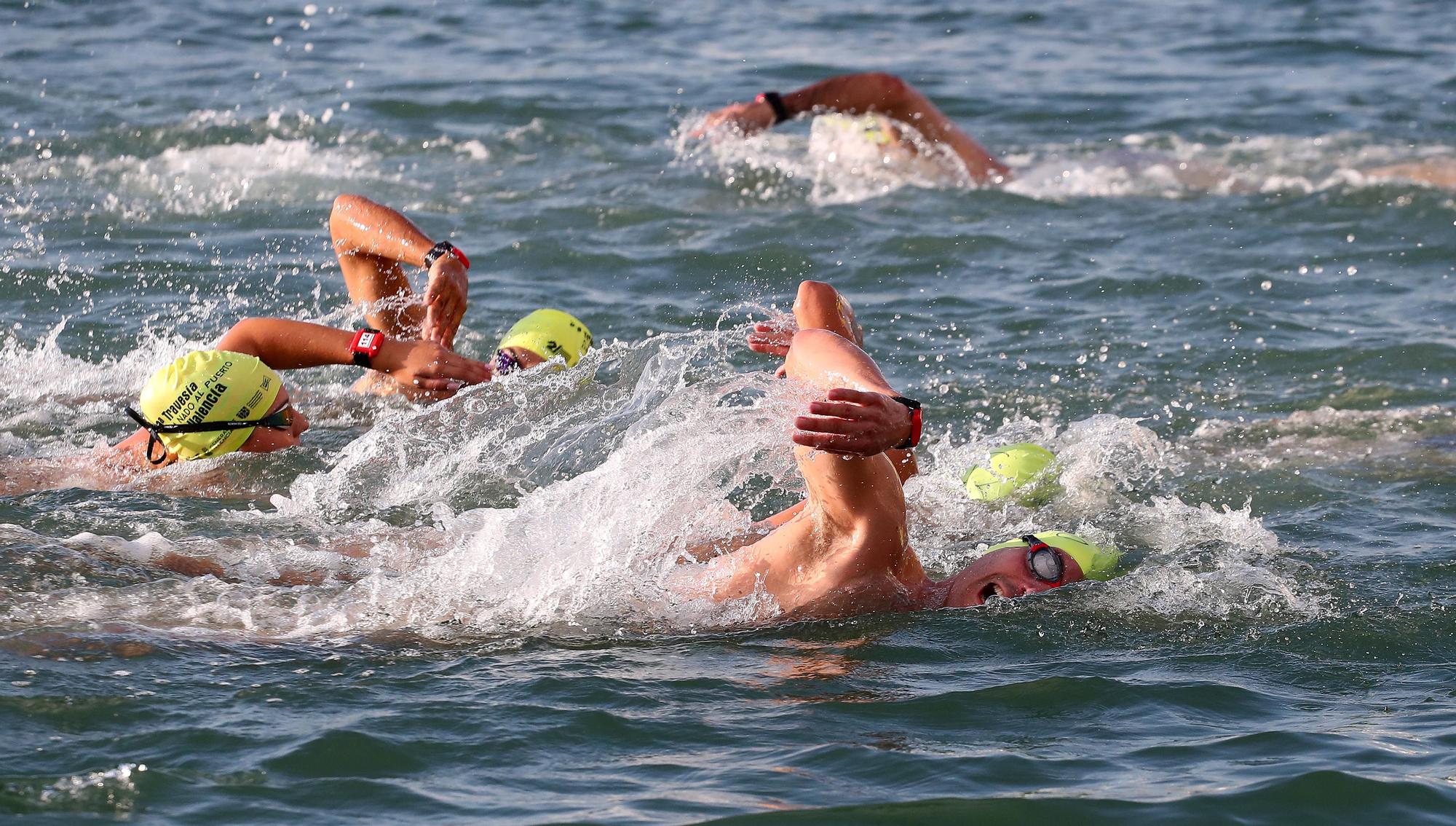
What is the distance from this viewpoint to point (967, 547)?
679 centimetres

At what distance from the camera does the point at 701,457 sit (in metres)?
6.01

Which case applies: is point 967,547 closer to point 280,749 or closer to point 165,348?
point 280,749

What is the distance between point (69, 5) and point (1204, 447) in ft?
48.7

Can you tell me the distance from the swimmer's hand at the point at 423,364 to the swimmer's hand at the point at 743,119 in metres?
4.38

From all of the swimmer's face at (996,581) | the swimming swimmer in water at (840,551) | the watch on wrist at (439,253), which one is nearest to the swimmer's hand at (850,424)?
the swimming swimmer in water at (840,551)

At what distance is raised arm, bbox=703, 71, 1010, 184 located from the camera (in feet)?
36.9

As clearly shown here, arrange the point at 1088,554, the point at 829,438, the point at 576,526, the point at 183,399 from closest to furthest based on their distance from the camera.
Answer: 1. the point at 829,438
2. the point at 576,526
3. the point at 1088,554
4. the point at 183,399

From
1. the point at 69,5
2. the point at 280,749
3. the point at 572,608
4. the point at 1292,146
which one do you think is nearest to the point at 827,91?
the point at 1292,146

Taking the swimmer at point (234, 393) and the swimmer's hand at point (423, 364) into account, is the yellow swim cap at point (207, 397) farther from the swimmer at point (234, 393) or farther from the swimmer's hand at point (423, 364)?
the swimmer's hand at point (423, 364)

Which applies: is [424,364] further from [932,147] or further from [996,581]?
[932,147]

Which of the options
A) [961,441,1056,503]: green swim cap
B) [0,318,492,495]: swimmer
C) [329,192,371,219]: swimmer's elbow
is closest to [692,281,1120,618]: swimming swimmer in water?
[961,441,1056,503]: green swim cap

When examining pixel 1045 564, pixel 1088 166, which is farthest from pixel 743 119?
pixel 1045 564

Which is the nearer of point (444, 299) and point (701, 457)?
point (701, 457)

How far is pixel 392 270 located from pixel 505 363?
95 cm
